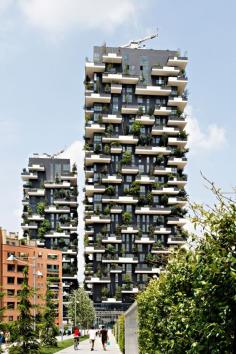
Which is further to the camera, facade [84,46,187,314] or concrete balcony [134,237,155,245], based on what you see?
concrete balcony [134,237,155,245]

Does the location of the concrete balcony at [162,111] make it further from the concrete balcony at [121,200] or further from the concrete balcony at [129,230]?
the concrete balcony at [129,230]

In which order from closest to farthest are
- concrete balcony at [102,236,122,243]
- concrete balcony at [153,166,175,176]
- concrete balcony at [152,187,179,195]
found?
concrete balcony at [102,236,122,243] < concrete balcony at [152,187,179,195] < concrete balcony at [153,166,175,176]

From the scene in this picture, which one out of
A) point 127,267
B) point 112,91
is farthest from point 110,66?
point 127,267

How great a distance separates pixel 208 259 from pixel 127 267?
328 ft

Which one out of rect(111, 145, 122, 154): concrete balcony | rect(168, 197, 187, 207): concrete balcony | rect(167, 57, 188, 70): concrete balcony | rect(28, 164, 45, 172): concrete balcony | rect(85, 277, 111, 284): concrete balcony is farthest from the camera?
rect(28, 164, 45, 172): concrete balcony

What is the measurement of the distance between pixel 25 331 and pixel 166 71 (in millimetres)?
85675

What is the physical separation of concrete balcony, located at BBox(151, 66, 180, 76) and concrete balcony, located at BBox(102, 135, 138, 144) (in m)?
12.6

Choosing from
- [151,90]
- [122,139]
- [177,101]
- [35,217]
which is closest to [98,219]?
[122,139]

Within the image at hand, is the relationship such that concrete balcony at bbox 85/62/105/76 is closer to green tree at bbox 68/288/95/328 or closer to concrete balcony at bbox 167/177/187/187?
concrete balcony at bbox 167/177/187/187

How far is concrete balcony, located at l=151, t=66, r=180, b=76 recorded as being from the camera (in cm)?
11238

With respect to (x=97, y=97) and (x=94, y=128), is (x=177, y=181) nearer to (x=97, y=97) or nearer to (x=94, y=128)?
(x=94, y=128)

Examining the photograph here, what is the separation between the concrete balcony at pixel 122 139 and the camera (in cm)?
11006

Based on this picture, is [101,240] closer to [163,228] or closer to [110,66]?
[163,228]

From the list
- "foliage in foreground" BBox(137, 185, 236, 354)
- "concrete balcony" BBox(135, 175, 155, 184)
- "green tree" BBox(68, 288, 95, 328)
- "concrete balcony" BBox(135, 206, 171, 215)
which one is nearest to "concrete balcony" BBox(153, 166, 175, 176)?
"concrete balcony" BBox(135, 175, 155, 184)
